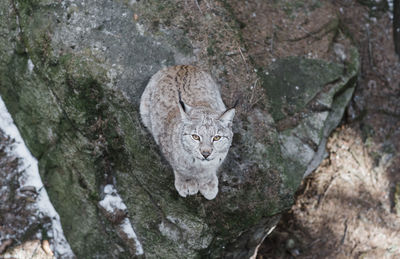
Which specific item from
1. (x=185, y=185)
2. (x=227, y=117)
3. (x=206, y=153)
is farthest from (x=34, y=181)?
(x=227, y=117)

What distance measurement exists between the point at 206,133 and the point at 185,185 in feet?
3.26

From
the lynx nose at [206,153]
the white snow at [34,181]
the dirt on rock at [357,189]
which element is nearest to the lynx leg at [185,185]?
the lynx nose at [206,153]

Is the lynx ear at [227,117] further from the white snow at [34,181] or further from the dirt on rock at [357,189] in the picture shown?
the white snow at [34,181]

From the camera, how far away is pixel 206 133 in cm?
365

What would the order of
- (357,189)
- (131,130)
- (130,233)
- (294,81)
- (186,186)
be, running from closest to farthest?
(186,186), (131,130), (130,233), (294,81), (357,189)

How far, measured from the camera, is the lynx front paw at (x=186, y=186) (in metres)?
4.38

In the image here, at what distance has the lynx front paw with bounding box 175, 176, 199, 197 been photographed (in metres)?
4.38

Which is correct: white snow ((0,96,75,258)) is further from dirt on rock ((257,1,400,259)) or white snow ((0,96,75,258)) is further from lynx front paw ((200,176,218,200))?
dirt on rock ((257,1,400,259))

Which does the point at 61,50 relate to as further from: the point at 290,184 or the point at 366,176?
the point at 366,176

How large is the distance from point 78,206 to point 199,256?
1938mm

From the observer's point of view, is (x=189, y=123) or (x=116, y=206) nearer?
(x=189, y=123)

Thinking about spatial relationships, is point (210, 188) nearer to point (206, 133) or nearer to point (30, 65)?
point (206, 133)

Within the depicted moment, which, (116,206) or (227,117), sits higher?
(227,117)

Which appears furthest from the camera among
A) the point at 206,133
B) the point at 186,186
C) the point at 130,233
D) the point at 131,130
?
the point at 130,233
